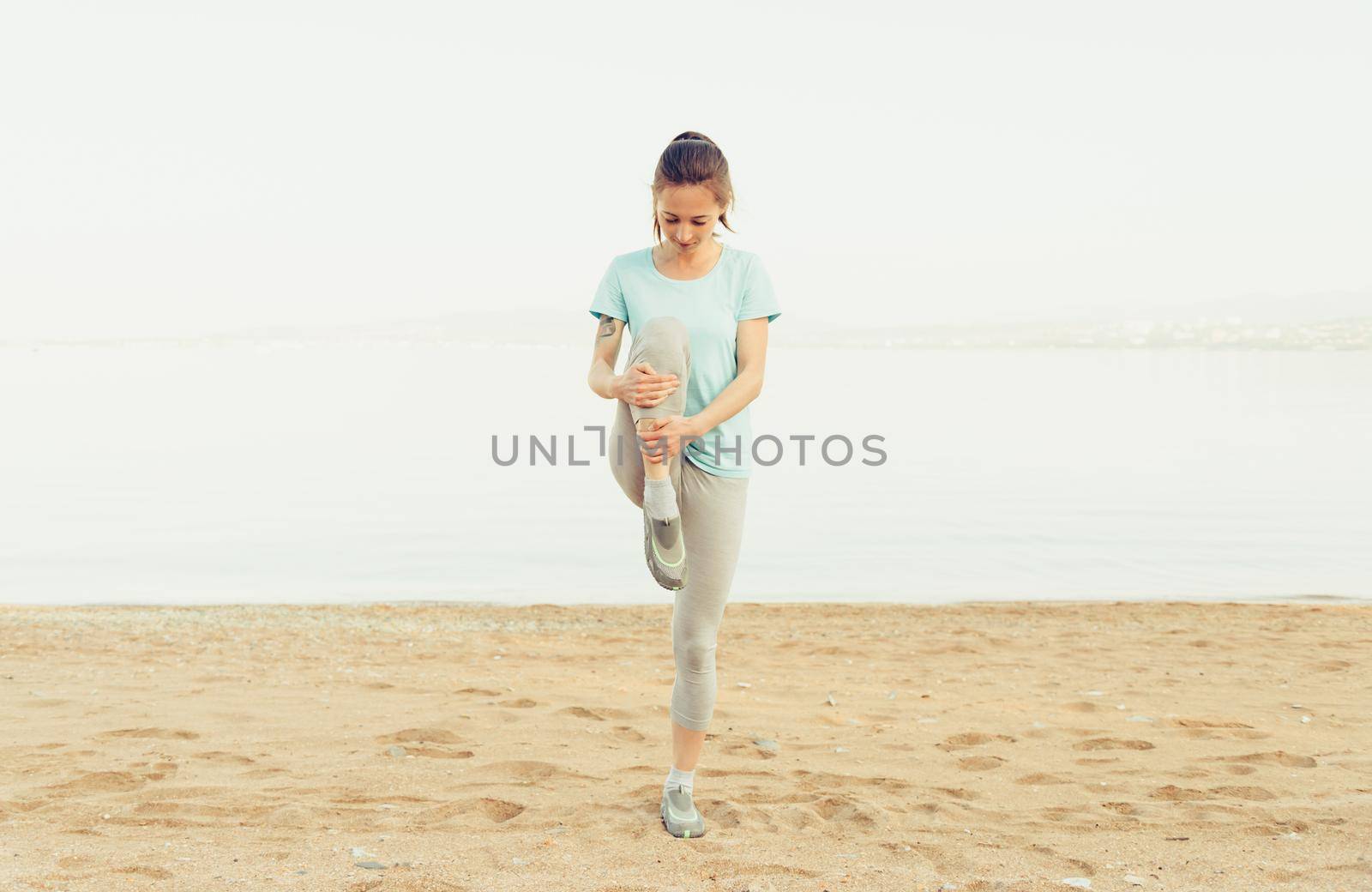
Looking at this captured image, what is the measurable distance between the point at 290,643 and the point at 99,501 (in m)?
8.92

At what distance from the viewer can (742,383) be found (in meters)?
3.32

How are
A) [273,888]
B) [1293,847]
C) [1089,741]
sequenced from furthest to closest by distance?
[1089,741] < [1293,847] < [273,888]

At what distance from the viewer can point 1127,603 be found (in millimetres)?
8914

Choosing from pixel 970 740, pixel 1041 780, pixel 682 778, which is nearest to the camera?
pixel 682 778

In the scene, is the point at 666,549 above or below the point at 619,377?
below

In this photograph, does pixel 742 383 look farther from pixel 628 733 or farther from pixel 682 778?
pixel 628 733

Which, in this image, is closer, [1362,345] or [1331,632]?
[1331,632]

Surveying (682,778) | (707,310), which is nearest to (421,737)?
(682,778)

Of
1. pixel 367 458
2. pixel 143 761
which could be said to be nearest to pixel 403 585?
pixel 143 761

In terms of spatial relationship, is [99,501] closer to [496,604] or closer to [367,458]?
Result: [367,458]

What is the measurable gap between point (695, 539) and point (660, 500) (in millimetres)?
230

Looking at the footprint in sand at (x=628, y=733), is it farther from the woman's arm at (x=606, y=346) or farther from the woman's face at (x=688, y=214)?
the woman's face at (x=688, y=214)

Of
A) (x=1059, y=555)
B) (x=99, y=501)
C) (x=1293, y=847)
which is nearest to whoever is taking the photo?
(x=1293, y=847)

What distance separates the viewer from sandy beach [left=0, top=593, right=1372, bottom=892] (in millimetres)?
3248
